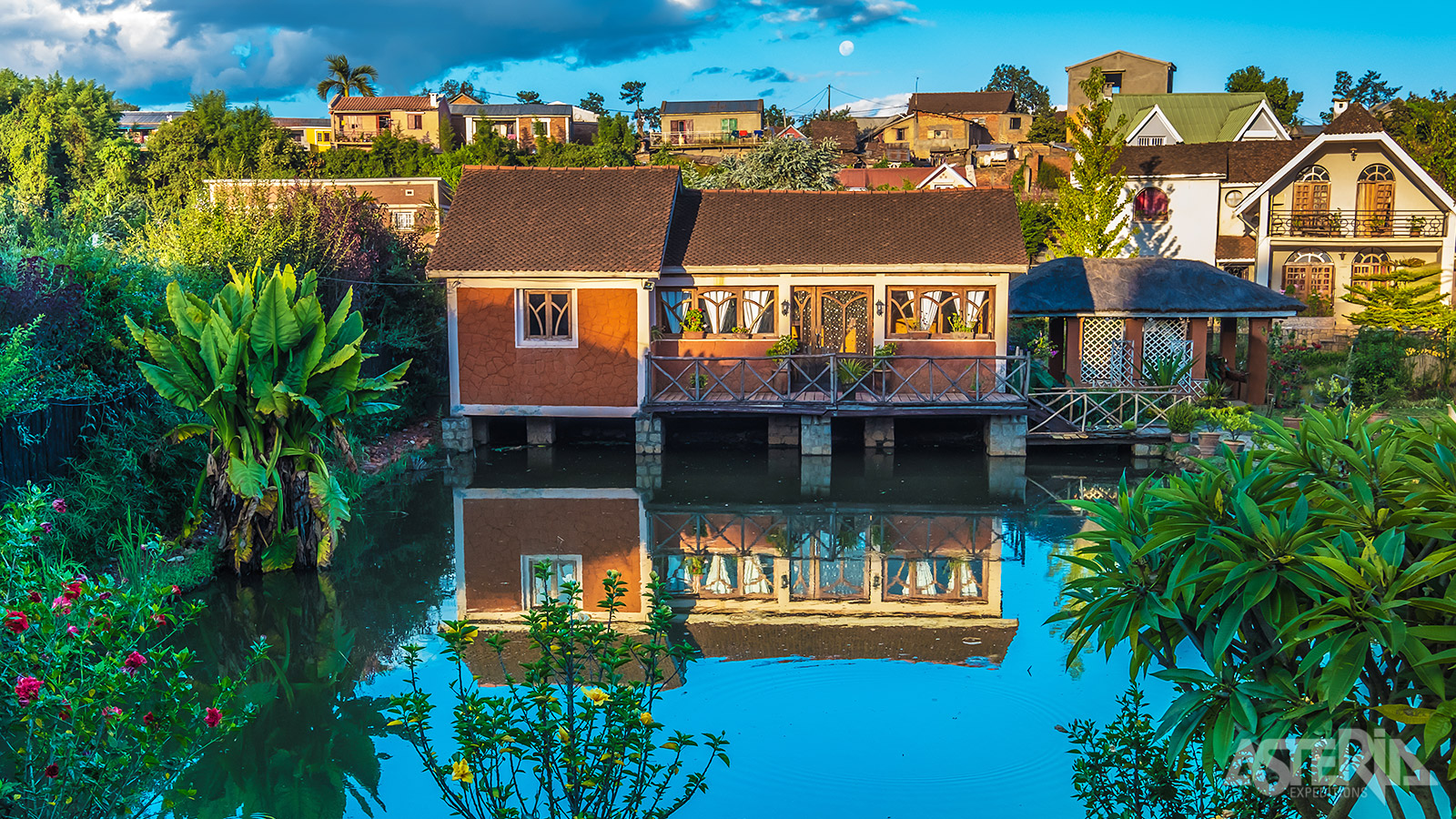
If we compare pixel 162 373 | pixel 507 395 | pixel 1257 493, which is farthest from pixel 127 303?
pixel 1257 493

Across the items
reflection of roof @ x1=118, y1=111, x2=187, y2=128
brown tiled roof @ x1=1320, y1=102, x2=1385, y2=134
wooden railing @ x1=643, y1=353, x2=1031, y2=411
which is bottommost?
wooden railing @ x1=643, y1=353, x2=1031, y2=411

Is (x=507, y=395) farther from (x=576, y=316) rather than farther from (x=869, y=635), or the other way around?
(x=869, y=635)

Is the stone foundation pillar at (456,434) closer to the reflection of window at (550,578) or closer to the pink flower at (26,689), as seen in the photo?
the reflection of window at (550,578)

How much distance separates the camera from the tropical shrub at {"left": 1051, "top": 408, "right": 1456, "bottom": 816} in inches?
136

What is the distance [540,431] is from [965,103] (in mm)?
66331

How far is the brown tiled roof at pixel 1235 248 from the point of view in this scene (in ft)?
108

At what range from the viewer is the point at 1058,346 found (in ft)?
69.2

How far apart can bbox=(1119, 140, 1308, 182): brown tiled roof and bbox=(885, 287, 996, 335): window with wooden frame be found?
17.9 metres

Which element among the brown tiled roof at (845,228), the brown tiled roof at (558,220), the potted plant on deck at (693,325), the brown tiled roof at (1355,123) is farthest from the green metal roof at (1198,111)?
the potted plant on deck at (693,325)

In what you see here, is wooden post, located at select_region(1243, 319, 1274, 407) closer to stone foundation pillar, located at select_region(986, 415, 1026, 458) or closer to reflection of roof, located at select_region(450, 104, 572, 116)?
stone foundation pillar, located at select_region(986, 415, 1026, 458)

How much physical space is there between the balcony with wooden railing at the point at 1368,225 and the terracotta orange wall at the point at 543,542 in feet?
81.4

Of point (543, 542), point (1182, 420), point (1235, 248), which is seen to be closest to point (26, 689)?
point (543, 542)

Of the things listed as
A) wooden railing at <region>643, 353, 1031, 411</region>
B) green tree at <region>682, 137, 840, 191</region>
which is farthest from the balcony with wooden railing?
wooden railing at <region>643, 353, 1031, 411</region>

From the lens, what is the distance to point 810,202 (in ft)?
66.2
